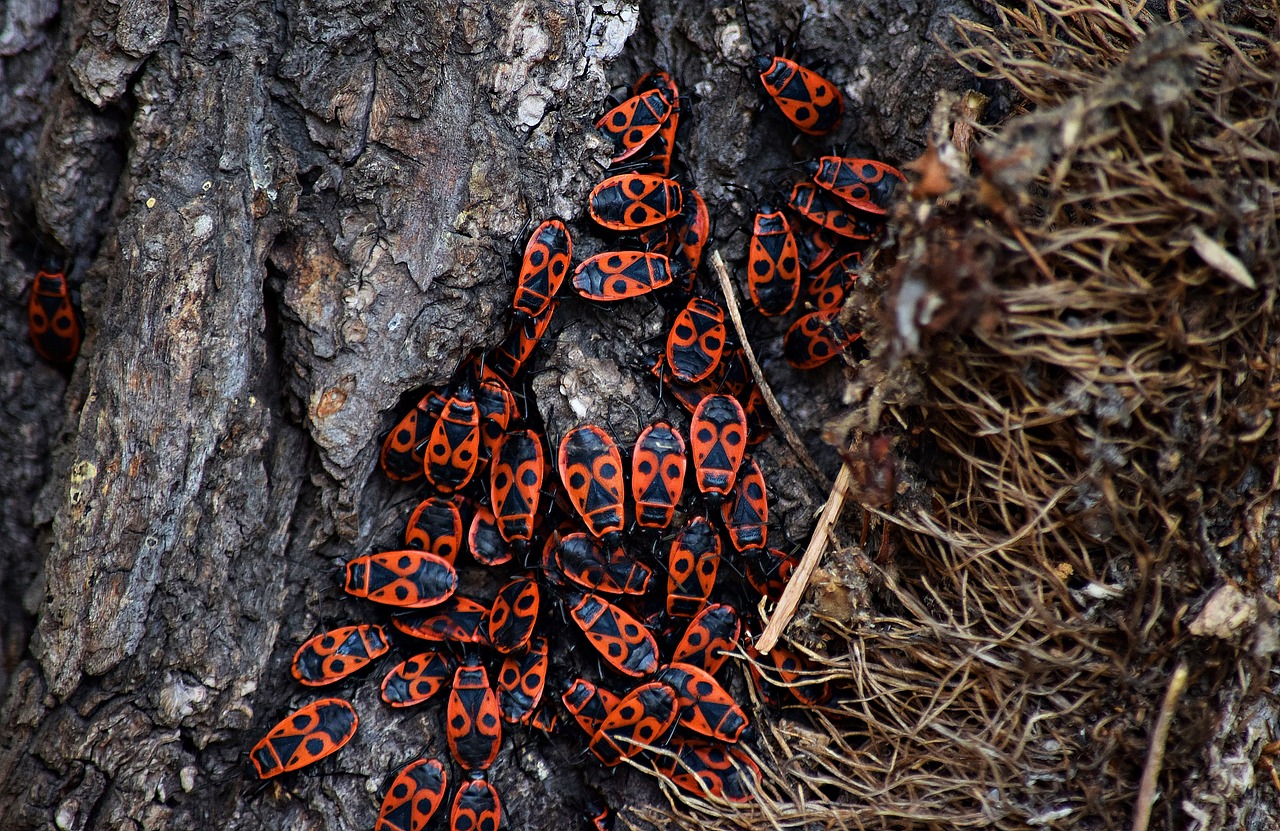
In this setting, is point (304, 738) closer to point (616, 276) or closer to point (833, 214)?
point (616, 276)

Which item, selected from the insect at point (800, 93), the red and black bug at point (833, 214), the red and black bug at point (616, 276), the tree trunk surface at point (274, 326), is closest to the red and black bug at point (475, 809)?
the tree trunk surface at point (274, 326)

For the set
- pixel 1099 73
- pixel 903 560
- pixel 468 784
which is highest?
pixel 1099 73

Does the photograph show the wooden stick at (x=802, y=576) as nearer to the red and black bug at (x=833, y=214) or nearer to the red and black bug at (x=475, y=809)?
the red and black bug at (x=833, y=214)

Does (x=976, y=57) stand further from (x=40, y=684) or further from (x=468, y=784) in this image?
(x=40, y=684)

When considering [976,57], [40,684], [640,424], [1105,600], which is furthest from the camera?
[640,424]

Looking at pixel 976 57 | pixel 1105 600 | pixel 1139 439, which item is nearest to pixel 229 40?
pixel 976 57

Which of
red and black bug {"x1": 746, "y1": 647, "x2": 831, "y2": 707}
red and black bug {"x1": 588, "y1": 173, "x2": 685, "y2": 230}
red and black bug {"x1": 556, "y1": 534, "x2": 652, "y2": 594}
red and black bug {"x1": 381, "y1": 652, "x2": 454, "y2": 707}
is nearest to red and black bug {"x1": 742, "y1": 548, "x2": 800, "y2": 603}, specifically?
red and black bug {"x1": 746, "y1": 647, "x2": 831, "y2": 707}

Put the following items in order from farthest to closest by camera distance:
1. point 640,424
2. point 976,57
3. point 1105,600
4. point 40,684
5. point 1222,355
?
point 640,424 < point 976,57 < point 40,684 < point 1105,600 < point 1222,355
